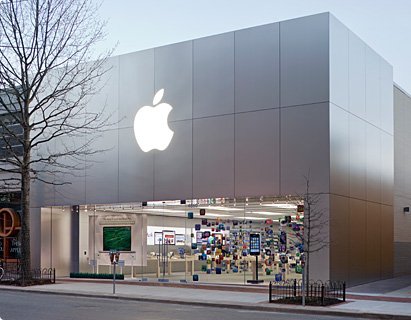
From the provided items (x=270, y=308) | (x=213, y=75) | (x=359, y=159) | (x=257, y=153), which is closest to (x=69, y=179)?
(x=213, y=75)

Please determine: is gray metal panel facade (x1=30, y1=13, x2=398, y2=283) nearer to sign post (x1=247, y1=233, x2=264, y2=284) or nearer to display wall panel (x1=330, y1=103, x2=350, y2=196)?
display wall panel (x1=330, y1=103, x2=350, y2=196)

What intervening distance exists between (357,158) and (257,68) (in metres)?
5.42

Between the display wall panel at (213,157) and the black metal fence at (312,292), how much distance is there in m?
4.38

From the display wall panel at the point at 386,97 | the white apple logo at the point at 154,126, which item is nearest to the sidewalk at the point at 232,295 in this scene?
the white apple logo at the point at 154,126

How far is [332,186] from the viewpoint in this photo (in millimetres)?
24797

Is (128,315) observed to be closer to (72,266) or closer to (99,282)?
(99,282)

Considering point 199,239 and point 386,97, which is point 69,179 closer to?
point 199,239

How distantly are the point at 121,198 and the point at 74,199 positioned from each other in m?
3.00

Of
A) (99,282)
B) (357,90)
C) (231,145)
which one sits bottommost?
(99,282)

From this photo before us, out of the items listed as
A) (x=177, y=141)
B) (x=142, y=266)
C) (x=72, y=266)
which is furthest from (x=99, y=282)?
(x=177, y=141)

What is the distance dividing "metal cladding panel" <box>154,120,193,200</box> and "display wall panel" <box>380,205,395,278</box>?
8986 mm

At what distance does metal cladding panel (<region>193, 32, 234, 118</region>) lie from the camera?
1073 inches

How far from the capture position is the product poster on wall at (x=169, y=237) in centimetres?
2920

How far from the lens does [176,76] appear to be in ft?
94.7
